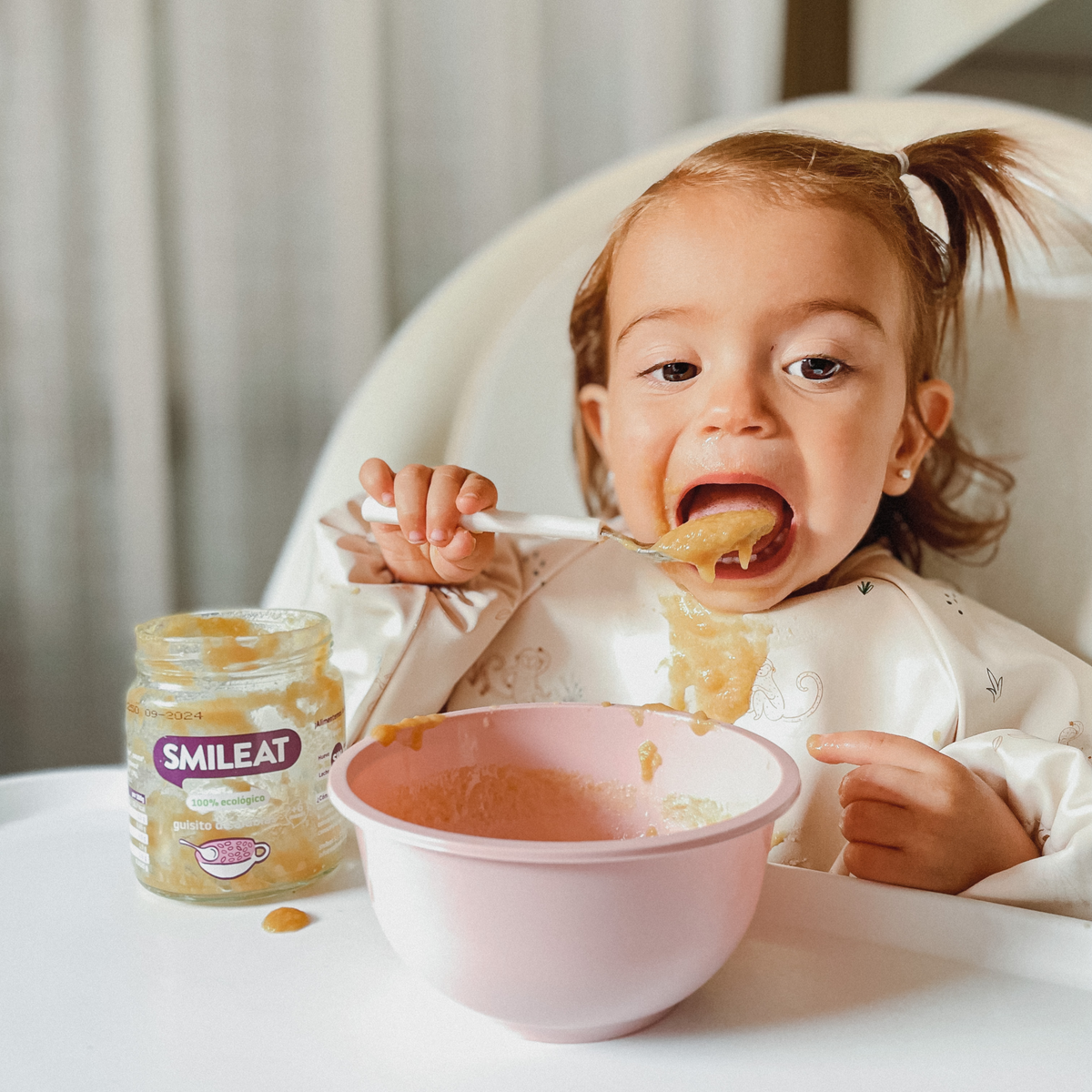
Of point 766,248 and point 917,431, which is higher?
point 766,248

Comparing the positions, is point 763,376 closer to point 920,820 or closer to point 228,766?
point 920,820

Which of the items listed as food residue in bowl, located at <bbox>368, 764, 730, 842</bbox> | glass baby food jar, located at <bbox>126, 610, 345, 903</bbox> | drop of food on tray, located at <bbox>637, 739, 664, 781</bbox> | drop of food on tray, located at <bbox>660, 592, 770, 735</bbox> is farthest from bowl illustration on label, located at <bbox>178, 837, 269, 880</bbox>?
drop of food on tray, located at <bbox>660, 592, 770, 735</bbox>

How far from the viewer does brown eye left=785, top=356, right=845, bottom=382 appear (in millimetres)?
668

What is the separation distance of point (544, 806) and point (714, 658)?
221 millimetres

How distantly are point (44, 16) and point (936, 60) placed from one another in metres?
1.07

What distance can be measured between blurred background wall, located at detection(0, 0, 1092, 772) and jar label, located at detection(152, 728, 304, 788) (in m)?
0.93

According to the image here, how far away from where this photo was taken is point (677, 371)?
0.70 m

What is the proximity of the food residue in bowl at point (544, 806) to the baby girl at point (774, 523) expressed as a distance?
4.6 inches

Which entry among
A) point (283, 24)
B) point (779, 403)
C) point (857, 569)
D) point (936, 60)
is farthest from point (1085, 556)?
point (283, 24)

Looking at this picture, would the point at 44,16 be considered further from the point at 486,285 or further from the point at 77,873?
the point at 77,873

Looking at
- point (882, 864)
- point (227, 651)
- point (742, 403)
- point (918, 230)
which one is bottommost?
point (882, 864)

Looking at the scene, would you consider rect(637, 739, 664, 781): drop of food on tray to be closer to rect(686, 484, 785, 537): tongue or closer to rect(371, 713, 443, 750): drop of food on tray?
rect(371, 713, 443, 750): drop of food on tray

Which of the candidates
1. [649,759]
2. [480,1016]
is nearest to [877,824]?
[649,759]

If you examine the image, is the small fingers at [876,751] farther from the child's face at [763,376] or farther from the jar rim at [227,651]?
the jar rim at [227,651]
